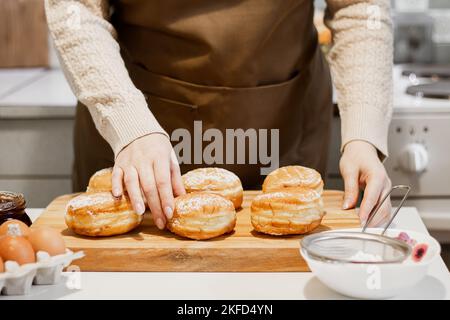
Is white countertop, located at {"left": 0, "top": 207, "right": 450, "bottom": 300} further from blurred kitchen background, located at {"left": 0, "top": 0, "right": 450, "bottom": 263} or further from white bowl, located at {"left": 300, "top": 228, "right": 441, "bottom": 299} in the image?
blurred kitchen background, located at {"left": 0, "top": 0, "right": 450, "bottom": 263}

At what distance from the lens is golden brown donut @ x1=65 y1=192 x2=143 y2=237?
1.17m

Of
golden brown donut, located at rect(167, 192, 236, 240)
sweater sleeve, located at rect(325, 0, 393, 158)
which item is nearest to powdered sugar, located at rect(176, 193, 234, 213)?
golden brown donut, located at rect(167, 192, 236, 240)

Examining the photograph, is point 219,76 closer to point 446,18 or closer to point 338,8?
point 338,8

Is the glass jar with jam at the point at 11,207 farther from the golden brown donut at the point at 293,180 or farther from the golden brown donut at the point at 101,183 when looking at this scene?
the golden brown donut at the point at 293,180

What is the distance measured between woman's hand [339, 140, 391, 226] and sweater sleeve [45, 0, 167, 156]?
0.36 metres

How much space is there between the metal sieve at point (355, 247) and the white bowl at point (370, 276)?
1cm

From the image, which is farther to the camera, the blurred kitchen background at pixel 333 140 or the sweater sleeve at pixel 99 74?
the blurred kitchen background at pixel 333 140

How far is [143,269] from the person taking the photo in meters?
1.15

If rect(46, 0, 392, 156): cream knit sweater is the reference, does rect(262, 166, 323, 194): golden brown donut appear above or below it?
below

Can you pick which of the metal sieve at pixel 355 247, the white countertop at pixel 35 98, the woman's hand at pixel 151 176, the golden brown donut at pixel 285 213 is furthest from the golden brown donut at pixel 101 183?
the white countertop at pixel 35 98

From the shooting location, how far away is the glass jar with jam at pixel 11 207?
3.92 feet

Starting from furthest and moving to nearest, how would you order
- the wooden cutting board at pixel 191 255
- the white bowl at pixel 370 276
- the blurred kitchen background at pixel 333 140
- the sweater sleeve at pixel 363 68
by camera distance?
the blurred kitchen background at pixel 333 140
the sweater sleeve at pixel 363 68
the wooden cutting board at pixel 191 255
the white bowl at pixel 370 276
